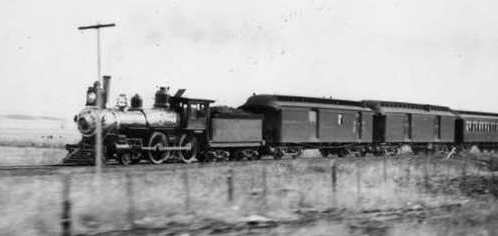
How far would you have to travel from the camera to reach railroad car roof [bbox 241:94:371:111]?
2578cm

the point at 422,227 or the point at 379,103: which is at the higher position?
the point at 379,103

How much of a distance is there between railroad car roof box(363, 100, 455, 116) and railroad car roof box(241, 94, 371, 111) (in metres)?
2.25

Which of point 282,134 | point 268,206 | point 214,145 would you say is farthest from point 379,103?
point 268,206

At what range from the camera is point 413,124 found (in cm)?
3278

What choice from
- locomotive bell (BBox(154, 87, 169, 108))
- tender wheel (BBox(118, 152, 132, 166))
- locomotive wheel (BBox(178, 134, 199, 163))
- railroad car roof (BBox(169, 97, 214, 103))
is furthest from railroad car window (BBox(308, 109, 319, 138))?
tender wheel (BBox(118, 152, 132, 166))

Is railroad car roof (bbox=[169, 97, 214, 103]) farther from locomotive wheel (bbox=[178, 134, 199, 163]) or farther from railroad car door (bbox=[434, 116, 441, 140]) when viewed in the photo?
railroad car door (bbox=[434, 116, 441, 140])

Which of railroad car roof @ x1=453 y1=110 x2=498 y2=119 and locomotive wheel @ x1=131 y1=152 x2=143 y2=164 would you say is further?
railroad car roof @ x1=453 y1=110 x2=498 y2=119

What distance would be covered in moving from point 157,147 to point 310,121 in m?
8.16

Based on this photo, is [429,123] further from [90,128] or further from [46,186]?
[46,186]

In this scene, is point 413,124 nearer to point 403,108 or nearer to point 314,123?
point 403,108

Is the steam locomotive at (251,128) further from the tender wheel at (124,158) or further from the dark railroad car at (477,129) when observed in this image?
the dark railroad car at (477,129)

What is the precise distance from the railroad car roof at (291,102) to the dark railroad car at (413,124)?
7.68 ft

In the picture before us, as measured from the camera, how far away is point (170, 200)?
1402cm

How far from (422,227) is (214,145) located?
43.4ft
